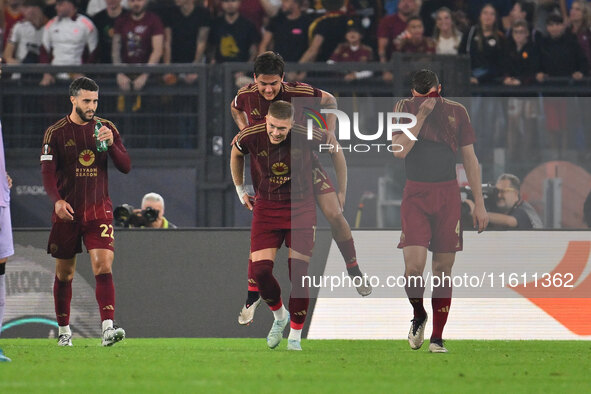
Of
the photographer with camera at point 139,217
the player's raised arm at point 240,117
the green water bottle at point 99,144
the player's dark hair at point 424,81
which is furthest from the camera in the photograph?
the photographer with camera at point 139,217

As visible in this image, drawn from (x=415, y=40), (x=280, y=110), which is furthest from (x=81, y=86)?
(x=415, y=40)

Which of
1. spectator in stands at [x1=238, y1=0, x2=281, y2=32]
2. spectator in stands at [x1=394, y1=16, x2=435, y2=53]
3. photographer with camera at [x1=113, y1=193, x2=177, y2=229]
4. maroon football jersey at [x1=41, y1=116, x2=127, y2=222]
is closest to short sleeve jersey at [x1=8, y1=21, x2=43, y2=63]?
spectator in stands at [x1=238, y1=0, x2=281, y2=32]

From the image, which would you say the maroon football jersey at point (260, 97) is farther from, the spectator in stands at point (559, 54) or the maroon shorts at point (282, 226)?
the spectator in stands at point (559, 54)

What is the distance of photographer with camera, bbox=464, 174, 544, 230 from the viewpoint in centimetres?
1175

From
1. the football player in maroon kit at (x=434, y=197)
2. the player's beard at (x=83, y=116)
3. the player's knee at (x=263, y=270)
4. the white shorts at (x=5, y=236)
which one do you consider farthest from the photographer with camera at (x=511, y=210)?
the white shorts at (x=5, y=236)

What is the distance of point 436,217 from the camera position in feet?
31.7

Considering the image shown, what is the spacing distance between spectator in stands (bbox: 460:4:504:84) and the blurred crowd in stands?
12mm

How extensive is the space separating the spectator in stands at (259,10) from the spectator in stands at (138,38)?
126cm

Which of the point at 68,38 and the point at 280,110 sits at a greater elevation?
the point at 68,38

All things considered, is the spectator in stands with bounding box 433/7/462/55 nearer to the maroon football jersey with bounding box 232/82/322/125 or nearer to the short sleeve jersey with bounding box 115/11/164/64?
the short sleeve jersey with bounding box 115/11/164/64

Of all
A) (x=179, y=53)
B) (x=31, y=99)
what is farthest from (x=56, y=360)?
(x=179, y=53)

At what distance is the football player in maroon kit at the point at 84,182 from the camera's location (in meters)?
10.0

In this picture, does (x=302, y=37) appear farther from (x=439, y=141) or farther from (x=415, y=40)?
(x=439, y=141)

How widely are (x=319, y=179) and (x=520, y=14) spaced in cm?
616
